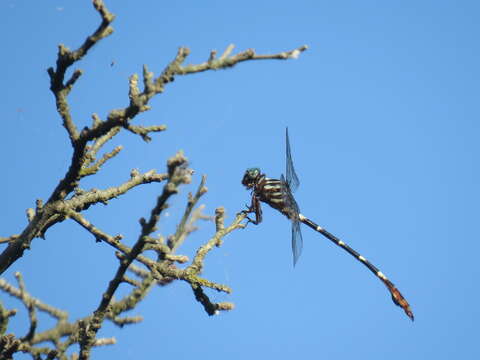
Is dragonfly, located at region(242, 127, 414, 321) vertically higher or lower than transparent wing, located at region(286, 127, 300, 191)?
lower

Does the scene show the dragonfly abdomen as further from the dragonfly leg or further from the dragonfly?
the dragonfly leg

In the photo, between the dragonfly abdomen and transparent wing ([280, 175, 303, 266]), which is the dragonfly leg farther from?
the dragonfly abdomen

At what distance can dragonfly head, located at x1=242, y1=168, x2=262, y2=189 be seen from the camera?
705cm

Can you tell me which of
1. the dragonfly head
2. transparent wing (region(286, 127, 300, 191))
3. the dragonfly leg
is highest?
transparent wing (region(286, 127, 300, 191))

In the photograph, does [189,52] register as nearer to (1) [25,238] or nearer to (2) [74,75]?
(2) [74,75]

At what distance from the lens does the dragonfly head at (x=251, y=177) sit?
23.1 ft

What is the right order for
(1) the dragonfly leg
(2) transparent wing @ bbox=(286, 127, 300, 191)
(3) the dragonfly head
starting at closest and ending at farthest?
(1) the dragonfly leg < (3) the dragonfly head < (2) transparent wing @ bbox=(286, 127, 300, 191)

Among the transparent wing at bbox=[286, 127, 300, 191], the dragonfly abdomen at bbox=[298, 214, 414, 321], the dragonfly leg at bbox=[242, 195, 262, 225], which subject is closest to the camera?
the dragonfly leg at bbox=[242, 195, 262, 225]

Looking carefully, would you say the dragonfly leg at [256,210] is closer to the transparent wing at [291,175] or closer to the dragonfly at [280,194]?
the dragonfly at [280,194]

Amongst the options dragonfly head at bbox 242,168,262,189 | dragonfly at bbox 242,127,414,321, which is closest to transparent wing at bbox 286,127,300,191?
dragonfly at bbox 242,127,414,321

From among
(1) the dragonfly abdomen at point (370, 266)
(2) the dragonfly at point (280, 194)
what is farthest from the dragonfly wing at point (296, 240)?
(1) the dragonfly abdomen at point (370, 266)

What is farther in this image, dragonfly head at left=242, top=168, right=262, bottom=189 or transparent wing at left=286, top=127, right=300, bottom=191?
transparent wing at left=286, top=127, right=300, bottom=191

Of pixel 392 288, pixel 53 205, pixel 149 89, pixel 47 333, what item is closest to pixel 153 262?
pixel 53 205

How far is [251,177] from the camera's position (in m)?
7.06
